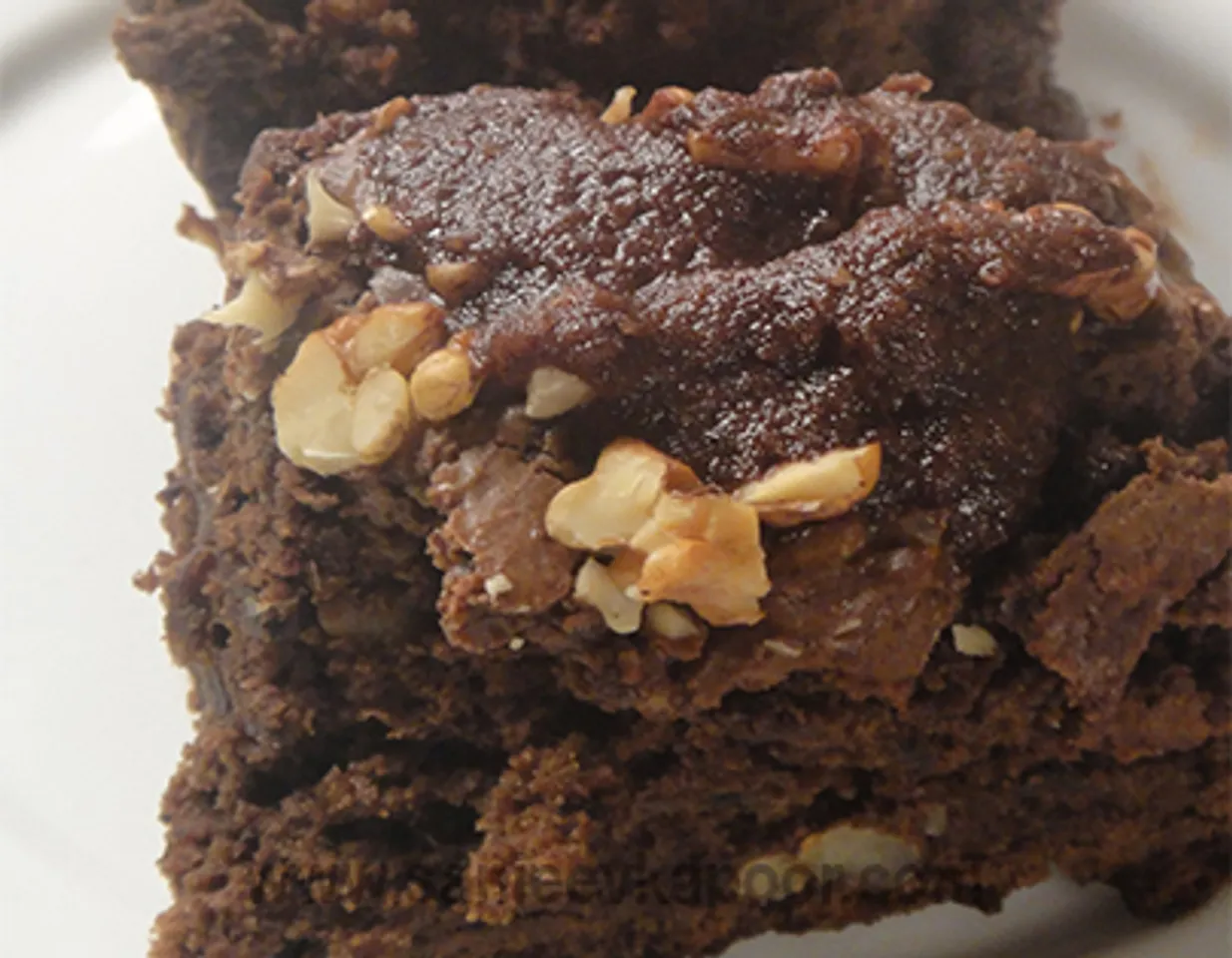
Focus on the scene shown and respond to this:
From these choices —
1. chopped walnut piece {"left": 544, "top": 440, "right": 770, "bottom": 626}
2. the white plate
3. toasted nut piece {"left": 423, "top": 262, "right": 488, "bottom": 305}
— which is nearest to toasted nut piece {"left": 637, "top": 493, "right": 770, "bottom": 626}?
chopped walnut piece {"left": 544, "top": 440, "right": 770, "bottom": 626}

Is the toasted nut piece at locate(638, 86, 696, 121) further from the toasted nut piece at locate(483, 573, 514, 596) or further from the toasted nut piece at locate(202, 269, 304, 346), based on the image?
the toasted nut piece at locate(483, 573, 514, 596)

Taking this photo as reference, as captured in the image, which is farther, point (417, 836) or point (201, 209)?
point (201, 209)

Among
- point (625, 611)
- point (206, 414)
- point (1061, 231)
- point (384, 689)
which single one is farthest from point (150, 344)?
point (1061, 231)

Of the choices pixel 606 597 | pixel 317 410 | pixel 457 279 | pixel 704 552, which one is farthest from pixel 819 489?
pixel 317 410

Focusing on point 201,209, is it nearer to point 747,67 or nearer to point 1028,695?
point 747,67

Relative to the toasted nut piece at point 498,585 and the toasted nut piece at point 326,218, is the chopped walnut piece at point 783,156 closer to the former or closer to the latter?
the toasted nut piece at point 326,218

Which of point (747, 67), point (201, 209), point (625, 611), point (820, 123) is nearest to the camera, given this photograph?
point (625, 611)

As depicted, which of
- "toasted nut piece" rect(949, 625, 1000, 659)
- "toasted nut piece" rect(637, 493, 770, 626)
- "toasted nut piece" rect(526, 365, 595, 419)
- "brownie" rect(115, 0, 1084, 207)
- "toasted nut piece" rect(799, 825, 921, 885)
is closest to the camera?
"toasted nut piece" rect(637, 493, 770, 626)
